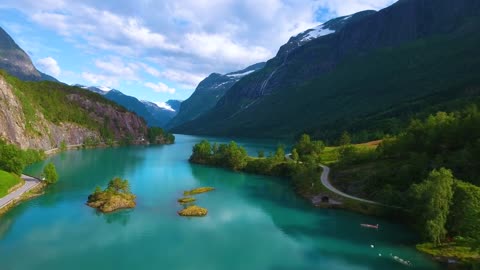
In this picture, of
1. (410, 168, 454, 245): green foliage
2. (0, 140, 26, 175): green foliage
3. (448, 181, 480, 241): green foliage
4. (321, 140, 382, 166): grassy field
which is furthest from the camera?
(321, 140, 382, 166): grassy field

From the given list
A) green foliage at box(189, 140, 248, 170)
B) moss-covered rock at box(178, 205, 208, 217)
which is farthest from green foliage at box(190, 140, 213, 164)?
moss-covered rock at box(178, 205, 208, 217)

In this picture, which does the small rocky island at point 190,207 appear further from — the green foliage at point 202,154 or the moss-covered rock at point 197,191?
the green foliage at point 202,154

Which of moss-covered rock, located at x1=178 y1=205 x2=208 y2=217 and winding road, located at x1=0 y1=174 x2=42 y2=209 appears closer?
moss-covered rock, located at x1=178 y1=205 x2=208 y2=217

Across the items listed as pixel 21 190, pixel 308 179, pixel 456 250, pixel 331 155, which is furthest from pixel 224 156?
pixel 456 250

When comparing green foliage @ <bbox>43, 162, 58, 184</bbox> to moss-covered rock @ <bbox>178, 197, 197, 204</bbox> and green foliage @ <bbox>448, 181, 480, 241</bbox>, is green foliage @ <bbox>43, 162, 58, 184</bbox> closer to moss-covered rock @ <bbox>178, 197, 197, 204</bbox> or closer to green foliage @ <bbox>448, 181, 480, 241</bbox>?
moss-covered rock @ <bbox>178, 197, 197, 204</bbox>

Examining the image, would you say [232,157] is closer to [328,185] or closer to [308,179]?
[308,179]

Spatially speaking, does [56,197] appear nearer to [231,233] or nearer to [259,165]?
[231,233]

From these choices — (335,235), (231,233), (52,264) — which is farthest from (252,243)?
(52,264)
